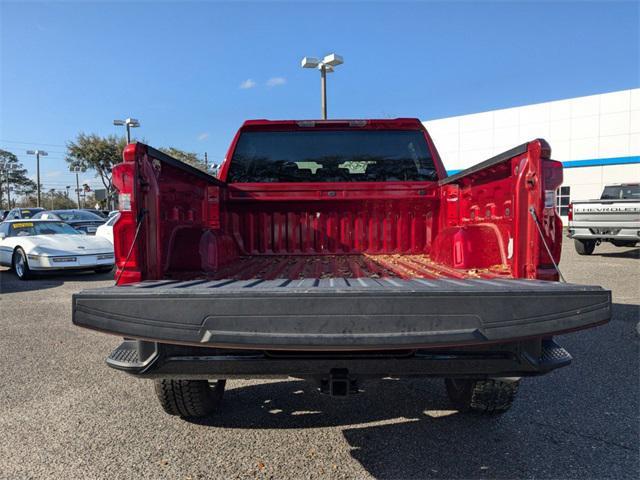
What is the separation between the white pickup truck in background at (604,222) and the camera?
11.2 m

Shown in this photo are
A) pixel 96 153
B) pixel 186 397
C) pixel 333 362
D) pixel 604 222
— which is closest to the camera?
pixel 333 362

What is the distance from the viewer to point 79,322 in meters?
1.88

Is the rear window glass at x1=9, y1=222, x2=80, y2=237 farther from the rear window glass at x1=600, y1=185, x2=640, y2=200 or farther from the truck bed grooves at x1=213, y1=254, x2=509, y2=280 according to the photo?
the rear window glass at x1=600, y1=185, x2=640, y2=200

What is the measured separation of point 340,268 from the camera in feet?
11.4

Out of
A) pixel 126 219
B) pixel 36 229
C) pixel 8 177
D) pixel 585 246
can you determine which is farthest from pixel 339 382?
pixel 8 177

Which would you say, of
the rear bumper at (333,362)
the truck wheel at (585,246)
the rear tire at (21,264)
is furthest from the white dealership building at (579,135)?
the rear bumper at (333,362)

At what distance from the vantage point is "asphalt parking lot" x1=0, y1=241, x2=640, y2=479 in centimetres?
248

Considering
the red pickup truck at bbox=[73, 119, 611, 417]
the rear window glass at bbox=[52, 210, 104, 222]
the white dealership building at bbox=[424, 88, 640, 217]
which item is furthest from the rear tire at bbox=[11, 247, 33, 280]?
the white dealership building at bbox=[424, 88, 640, 217]

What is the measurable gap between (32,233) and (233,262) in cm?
964

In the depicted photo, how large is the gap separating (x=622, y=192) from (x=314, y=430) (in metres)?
15.2

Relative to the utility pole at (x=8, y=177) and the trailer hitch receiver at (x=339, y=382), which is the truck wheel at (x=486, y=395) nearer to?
the trailer hitch receiver at (x=339, y=382)

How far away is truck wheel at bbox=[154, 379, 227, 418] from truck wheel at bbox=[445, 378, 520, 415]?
1644 millimetres

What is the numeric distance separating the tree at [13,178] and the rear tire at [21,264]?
64167mm

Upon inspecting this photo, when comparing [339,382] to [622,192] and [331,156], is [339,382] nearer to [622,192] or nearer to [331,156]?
[331,156]
